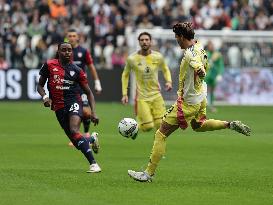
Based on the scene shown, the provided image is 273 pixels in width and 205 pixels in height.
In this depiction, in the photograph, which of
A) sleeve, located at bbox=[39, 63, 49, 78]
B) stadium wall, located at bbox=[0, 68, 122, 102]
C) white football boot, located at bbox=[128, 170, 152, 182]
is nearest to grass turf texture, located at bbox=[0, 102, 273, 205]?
white football boot, located at bbox=[128, 170, 152, 182]

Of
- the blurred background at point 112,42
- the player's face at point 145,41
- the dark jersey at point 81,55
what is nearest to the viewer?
the player's face at point 145,41

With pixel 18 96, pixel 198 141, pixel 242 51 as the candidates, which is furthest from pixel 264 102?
pixel 198 141

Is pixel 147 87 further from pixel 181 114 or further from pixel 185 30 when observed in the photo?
pixel 185 30

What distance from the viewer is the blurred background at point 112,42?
34.1 meters

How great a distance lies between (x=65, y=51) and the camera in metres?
14.7

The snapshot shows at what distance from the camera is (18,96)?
34.2 meters

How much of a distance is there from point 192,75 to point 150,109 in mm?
4766

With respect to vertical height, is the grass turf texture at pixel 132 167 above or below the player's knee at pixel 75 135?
below

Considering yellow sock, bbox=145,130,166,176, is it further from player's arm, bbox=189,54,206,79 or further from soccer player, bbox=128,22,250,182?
player's arm, bbox=189,54,206,79

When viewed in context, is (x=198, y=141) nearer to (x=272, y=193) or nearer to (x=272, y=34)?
(x=272, y=193)

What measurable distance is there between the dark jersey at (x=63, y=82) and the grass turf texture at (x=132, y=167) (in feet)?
3.55

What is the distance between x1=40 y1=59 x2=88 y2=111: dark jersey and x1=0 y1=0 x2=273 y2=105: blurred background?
18347 mm

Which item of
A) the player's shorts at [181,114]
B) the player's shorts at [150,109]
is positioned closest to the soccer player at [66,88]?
the player's shorts at [181,114]

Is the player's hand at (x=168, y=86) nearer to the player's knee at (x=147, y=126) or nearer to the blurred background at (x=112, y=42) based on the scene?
the player's knee at (x=147, y=126)
